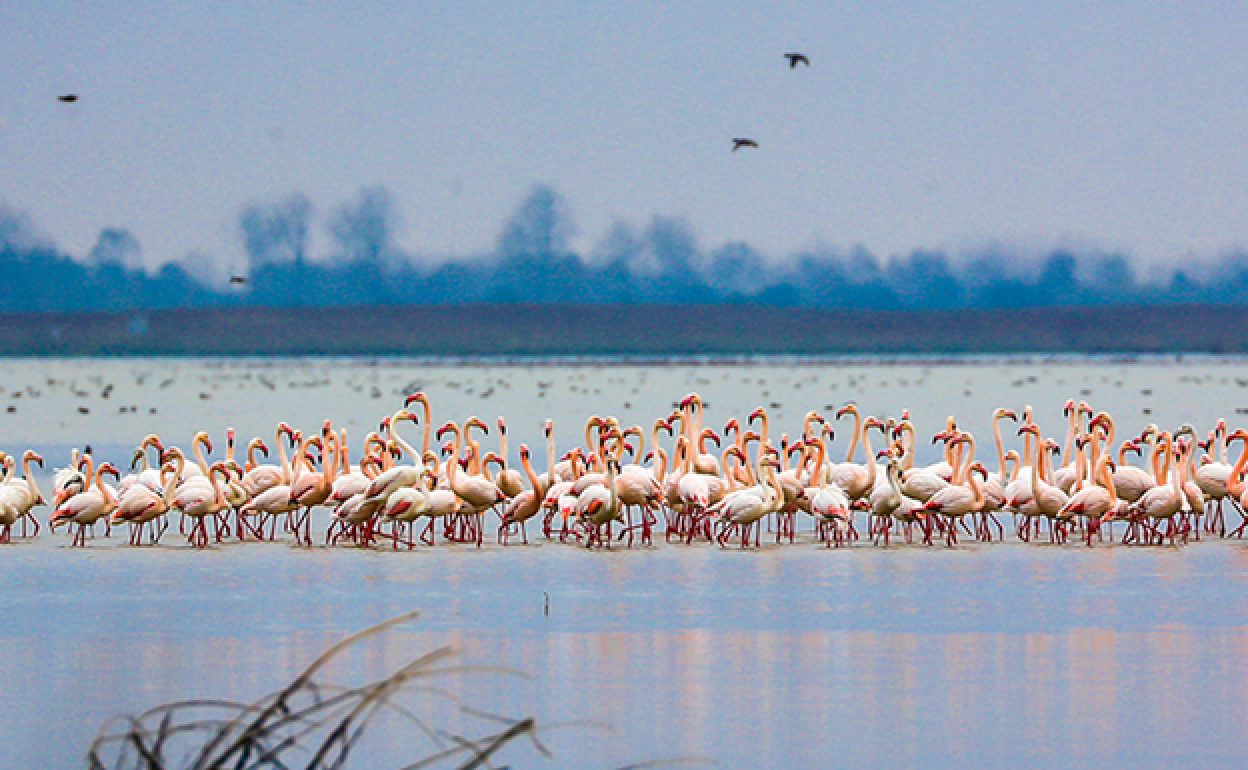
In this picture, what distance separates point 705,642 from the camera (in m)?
9.27

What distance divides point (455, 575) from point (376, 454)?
146 inches

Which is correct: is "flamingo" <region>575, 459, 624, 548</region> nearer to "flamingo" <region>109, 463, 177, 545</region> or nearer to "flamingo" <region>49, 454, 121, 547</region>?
"flamingo" <region>109, 463, 177, 545</region>

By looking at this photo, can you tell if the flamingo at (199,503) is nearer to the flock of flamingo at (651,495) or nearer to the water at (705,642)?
the flock of flamingo at (651,495)

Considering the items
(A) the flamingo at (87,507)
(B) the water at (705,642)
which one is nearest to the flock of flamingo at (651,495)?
(A) the flamingo at (87,507)

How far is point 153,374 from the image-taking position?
62.0 metres

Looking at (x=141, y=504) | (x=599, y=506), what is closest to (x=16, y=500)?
(x=141, y=504)

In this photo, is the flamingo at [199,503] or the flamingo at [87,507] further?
the flamingo at [199,503]

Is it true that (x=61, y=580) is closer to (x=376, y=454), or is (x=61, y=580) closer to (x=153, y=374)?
(x=376, y=454)

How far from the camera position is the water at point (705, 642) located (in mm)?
7285

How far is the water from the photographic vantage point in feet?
23.9

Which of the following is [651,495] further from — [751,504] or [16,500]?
[16,500]

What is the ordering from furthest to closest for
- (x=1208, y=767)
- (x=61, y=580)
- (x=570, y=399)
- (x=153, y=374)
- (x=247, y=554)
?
(x=153, y=374), (x=570, y=399), (x=247, y=554), (x=61, y=580), (x=1208, y=767)

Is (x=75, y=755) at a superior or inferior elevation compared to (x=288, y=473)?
inferior

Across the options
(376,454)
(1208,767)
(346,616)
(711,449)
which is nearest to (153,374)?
(711,449)
